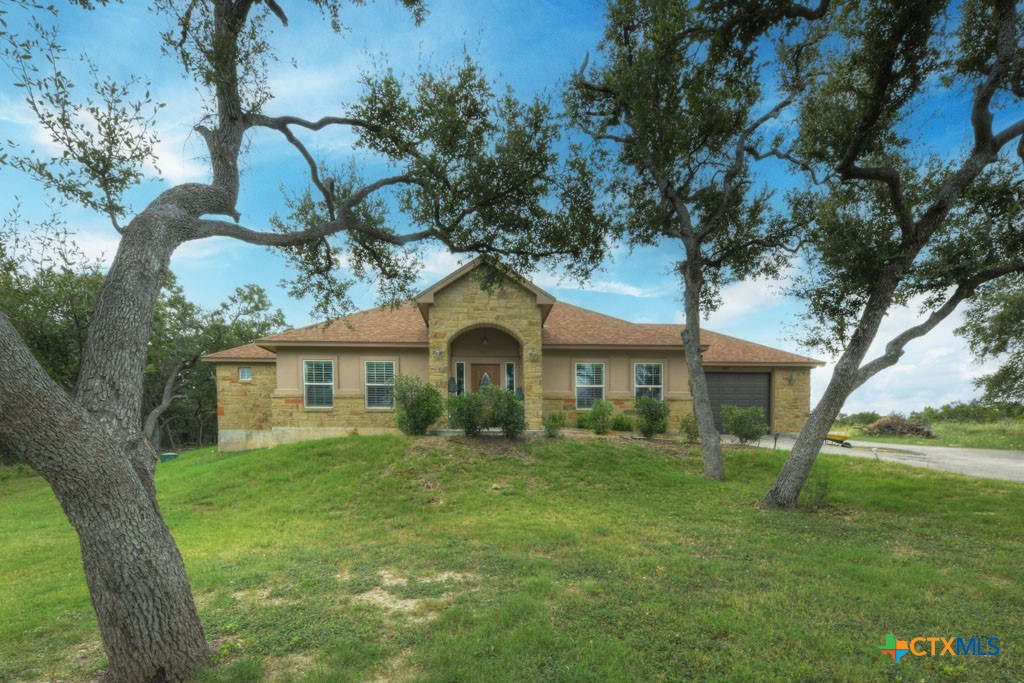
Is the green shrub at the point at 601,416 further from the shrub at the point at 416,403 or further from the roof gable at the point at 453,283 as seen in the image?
the shrub at the point at 416,403

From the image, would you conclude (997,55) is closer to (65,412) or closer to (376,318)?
(65,412)

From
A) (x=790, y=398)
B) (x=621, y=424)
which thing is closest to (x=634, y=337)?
(x=621, y=424)

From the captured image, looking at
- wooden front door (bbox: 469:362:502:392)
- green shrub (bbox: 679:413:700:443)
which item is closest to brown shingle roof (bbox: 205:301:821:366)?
wooden front door (bbox: 469:362:502:392)

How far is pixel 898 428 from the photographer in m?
22.4

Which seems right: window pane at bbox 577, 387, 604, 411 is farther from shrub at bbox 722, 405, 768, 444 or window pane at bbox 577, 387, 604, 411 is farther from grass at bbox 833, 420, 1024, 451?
grass at bbox 833, 420, 1024, 451

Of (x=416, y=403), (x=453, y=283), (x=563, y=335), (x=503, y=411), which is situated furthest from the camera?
(x=563, y=335)

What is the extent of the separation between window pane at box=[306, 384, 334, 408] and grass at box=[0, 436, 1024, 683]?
449cm

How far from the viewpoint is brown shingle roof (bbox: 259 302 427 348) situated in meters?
15.7

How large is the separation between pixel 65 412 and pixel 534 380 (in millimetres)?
12363

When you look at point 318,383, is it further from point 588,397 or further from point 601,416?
point 601,416

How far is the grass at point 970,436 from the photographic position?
Result: 722 inches

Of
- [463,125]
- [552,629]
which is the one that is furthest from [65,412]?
[463,125]

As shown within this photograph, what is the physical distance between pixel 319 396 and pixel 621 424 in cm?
1042

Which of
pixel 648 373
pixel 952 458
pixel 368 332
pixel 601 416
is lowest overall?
pixel 952 458
